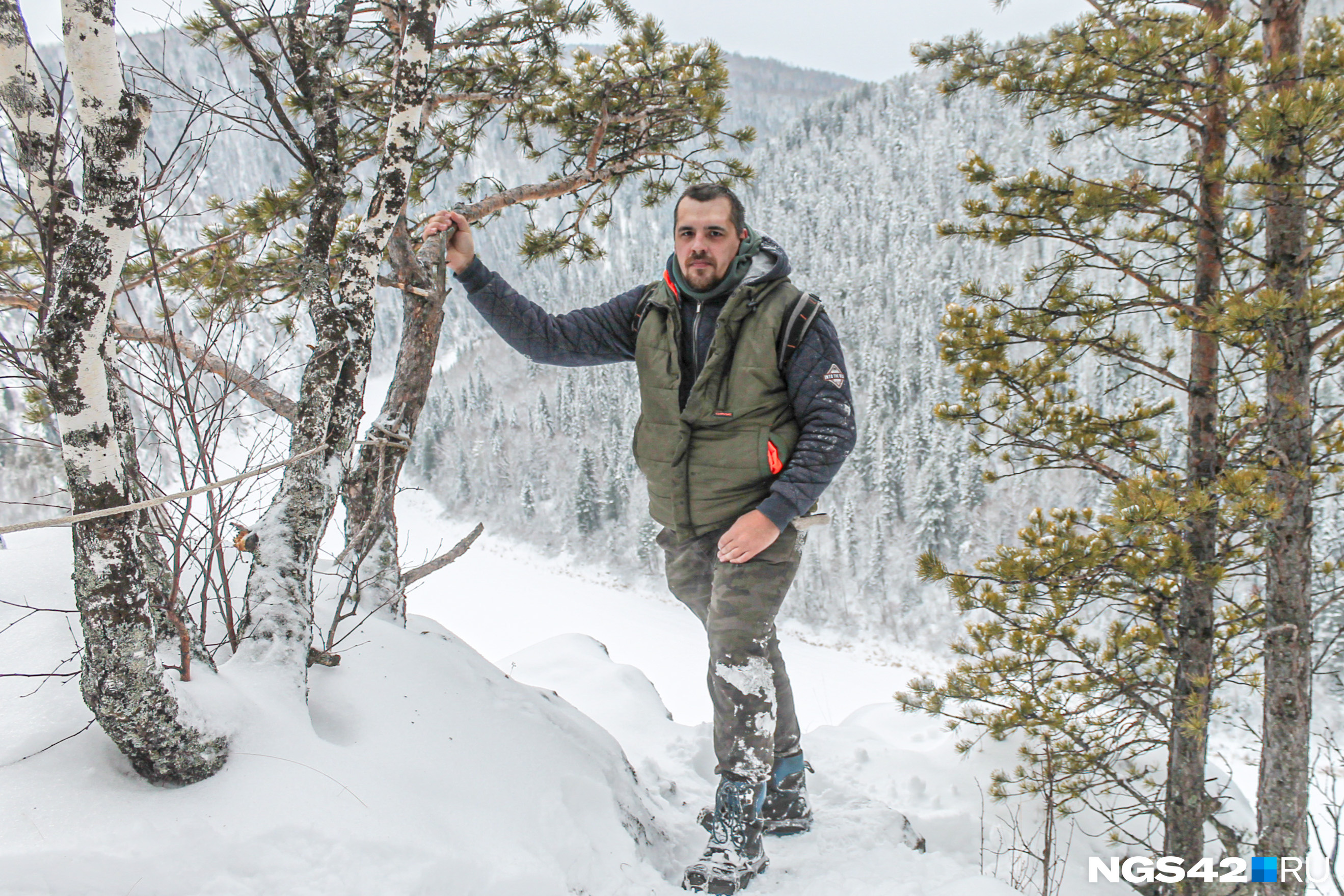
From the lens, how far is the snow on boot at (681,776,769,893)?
2121 mm

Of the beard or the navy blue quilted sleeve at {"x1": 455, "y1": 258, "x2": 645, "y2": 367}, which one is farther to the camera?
the navy blue quilted sleeve at {"x1": 455, "y1": 258, "x2": 645, "y2": 367}

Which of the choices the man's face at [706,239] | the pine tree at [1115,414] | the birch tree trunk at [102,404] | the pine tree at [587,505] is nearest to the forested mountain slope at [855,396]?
the pine tree at [587,505]

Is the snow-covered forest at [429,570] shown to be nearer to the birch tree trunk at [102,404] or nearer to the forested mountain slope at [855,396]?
the birch tree trunk at [102,404]

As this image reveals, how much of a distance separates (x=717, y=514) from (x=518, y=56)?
3246 mm

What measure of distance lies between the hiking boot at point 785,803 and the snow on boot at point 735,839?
314 mm

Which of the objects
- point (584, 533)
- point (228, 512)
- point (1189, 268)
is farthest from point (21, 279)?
point (584, 533)

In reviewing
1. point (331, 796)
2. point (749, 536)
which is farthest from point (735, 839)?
point (331, 796)

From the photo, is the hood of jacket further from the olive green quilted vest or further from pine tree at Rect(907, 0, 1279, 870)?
pine tree at Rect(907, 0, 1279, 870)

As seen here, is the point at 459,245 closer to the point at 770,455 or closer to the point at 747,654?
the point at 770,455

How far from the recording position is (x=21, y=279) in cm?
380

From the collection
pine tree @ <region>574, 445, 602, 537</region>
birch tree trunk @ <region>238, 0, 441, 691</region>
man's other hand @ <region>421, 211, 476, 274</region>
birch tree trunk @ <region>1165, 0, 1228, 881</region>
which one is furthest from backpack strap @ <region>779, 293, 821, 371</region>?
pine tree @ <region>574, 445, 602, 537</region>

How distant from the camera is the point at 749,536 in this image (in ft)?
6.90

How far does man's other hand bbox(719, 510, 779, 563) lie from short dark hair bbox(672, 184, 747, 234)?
1.01 m

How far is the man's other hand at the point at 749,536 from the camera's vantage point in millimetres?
2107
